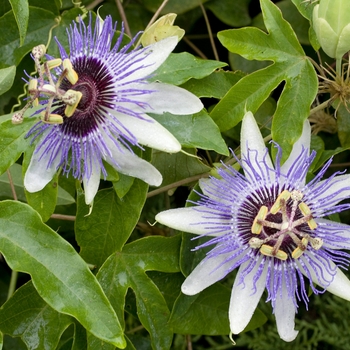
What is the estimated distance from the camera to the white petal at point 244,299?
1413 mm

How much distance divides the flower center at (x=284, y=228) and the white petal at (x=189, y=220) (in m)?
0.11

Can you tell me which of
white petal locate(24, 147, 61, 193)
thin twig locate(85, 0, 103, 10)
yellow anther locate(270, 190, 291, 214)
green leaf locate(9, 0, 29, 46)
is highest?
green leaf locate(9, 0, 29, 46)

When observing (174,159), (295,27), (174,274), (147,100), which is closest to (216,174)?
(174,159)

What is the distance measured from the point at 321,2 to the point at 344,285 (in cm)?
71

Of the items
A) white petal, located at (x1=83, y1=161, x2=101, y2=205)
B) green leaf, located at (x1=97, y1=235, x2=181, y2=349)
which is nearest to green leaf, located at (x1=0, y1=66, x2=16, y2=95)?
white petal, located at (x1=83, y1=161, x2=101, y2=205)

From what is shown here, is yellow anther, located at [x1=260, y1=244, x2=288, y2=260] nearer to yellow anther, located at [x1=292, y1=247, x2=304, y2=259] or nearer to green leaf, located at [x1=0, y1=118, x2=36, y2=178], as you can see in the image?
yellow anther, located at [x1=292, y1=247, x2=304, y2=259]

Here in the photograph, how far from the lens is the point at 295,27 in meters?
1.99

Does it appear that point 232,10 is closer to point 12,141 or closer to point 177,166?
point 177,166

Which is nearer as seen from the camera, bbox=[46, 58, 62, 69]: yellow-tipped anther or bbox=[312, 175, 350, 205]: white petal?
bbox=[46, 58, 62, 69]: yellow-tipped anther

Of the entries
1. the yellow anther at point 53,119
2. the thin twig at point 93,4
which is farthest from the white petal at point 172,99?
the thin twig at point 93,4

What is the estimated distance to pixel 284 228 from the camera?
134cm

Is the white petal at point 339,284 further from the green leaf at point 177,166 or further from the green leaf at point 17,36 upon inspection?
the green leaf at point 17,36

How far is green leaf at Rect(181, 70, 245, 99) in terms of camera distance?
1.57 metres

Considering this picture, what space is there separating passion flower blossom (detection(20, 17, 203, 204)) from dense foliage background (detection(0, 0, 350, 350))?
0.05 meters
